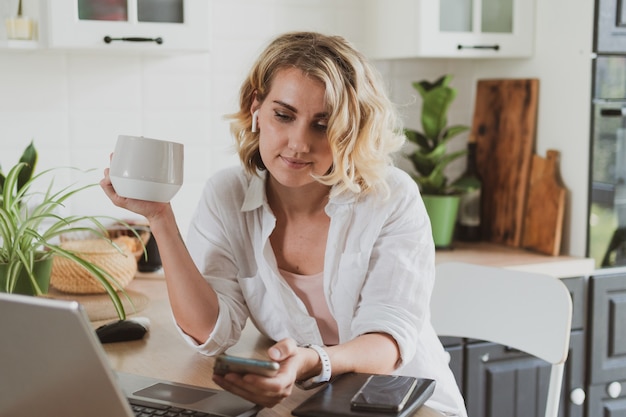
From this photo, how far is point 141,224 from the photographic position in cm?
273

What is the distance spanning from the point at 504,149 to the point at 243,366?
2150 mm

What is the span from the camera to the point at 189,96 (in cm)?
289

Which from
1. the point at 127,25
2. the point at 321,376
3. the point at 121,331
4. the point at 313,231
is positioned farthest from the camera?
the point at 127,25

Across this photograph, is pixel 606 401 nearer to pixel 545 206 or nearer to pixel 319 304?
pixel 545 206

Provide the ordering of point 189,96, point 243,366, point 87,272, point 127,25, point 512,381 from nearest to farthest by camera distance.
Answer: point 243,366 < point 87,272 < point 127,25 < point 512,381 < point 189,96

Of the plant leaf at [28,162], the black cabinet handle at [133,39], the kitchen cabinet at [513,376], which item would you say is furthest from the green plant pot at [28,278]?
the kitchen cabinet at [513,376]

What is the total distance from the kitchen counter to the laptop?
6.19ft

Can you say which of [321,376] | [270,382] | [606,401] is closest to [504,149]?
[606,401]

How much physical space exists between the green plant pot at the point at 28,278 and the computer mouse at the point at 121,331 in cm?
15

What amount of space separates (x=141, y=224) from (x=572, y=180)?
1.44m

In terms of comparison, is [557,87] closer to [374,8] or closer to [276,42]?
[374,8]

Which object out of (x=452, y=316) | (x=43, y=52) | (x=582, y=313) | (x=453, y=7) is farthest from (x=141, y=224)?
(x=582, y=313)

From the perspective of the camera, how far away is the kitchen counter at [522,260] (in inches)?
110

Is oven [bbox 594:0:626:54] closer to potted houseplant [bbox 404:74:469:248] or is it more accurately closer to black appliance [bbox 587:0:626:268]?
black appliance [bbox 587:0:626:268]
